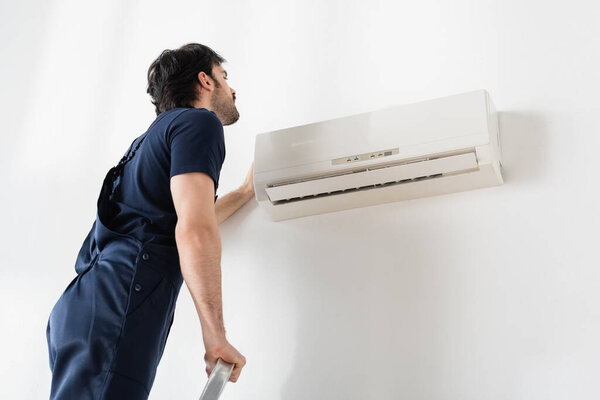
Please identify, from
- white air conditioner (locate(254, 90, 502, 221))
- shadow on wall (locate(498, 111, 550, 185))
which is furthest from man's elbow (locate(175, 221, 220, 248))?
shadow on wall (locate(498, 111, 550, 185))

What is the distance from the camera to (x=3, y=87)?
3.16m

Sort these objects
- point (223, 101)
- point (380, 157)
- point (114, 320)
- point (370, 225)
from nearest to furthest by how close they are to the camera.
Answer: point (114, 320) → point (380, 157) → point (370, 225) → point (223, 101)

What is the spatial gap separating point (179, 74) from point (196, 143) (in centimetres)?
50

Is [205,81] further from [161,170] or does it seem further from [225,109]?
[161,170]

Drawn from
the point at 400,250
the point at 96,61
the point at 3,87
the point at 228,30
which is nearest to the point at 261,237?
the point at 400,250

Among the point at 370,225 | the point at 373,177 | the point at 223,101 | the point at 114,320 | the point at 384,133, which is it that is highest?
the point at 223,101

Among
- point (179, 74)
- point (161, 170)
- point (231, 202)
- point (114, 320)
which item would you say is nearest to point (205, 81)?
point (179, 74)

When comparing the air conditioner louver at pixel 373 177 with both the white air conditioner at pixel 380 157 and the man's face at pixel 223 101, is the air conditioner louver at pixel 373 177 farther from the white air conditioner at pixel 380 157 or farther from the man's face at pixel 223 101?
the man's face at pixel 223 101

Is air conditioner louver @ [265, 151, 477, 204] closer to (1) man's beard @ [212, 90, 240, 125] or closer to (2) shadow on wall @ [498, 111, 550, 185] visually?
(2) shadow on wall @ [498, 111, 550, 185]

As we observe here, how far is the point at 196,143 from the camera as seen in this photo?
1.88 meters

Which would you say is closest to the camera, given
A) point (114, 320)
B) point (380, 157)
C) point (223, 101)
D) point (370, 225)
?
point (114, 320)

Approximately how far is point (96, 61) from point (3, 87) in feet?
1.41

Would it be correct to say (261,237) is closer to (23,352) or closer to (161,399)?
(161,399)

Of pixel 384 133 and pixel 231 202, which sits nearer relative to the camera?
pixel 384 133
